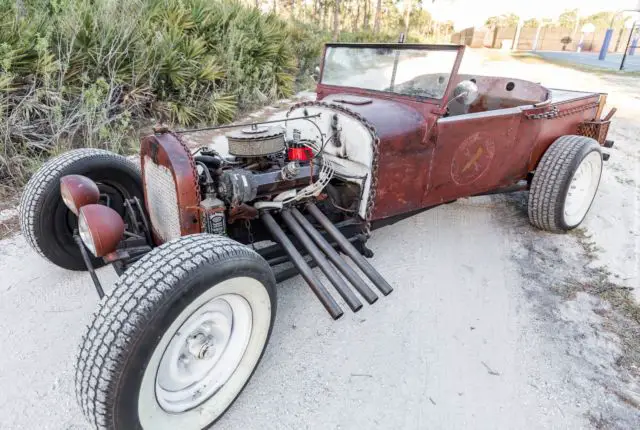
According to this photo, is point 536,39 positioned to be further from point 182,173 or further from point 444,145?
point 182,173

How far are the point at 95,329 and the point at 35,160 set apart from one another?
391 centimetres

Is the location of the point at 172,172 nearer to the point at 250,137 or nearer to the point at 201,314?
the point at 250,137

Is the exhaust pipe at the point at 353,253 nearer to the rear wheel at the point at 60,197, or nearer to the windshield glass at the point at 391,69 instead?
the windshield glass at the point at 391,69

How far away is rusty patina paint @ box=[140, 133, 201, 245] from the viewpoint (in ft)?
7.25

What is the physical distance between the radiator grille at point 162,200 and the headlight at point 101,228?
299mm

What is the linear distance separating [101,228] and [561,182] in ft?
11.8

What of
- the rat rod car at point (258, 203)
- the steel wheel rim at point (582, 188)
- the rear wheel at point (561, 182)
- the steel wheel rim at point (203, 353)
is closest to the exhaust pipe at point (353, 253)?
the rat rod car at point (258, 203)

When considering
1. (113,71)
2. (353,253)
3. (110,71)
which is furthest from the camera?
(110,71)

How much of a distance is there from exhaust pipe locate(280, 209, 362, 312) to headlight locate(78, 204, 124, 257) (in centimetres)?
98

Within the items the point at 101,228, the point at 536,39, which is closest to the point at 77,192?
the point at 101,228

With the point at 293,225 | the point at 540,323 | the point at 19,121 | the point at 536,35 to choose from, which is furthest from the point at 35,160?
the point at 536,35

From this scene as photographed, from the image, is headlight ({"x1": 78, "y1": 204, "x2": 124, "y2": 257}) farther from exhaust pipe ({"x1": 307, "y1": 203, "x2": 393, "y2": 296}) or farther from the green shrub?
the green shrub

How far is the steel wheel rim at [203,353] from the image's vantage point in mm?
1805

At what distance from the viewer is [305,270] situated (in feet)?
7.62
